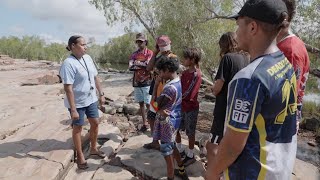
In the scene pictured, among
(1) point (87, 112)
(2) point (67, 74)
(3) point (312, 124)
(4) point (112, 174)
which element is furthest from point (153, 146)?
(3) point (312, 124)

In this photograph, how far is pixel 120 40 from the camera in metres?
51.2

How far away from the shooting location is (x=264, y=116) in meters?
1.46

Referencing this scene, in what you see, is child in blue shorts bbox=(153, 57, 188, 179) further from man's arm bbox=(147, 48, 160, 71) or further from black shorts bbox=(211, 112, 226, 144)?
man's arm bbox=(147, 48, 160, 71)

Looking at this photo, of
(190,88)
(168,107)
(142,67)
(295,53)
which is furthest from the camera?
(142,67)

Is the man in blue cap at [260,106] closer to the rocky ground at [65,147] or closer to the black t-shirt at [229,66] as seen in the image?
the black t-shirt at [229,66]

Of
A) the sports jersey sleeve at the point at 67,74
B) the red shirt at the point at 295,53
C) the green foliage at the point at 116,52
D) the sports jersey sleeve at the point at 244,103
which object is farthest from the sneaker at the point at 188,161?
the green foliage at the point at 116,52

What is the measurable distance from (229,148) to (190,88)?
251cm

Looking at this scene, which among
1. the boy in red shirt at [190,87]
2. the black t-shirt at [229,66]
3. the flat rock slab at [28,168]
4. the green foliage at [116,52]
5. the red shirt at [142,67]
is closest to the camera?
the black t-shirt at [229,66]

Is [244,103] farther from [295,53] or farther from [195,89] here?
[195,89]

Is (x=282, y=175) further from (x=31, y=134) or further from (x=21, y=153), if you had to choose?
(x=31, y=134)

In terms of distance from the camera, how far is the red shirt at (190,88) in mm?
3967

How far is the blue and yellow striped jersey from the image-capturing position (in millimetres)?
1415

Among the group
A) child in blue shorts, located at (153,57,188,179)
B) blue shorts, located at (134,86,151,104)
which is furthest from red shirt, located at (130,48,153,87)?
child in blue shorts, located at (153,57,188,179)

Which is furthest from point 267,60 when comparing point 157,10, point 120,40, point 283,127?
point 120,40
